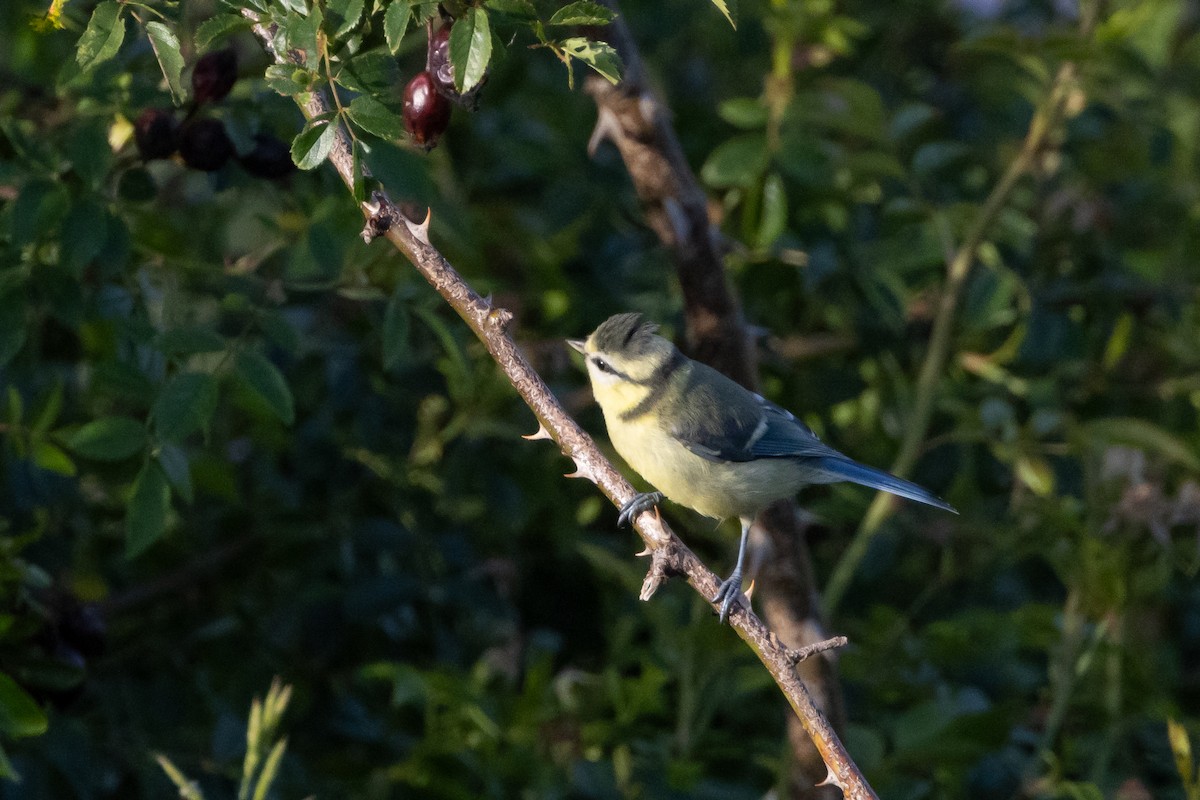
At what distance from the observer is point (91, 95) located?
7.97ft

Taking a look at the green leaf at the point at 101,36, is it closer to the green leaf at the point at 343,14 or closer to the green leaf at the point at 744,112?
the green leaf at the point at 343,14

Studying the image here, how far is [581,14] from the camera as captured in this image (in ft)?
5.72

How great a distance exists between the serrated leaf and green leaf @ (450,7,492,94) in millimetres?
1032

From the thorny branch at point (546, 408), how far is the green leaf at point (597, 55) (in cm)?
32

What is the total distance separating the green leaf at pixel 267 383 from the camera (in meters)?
2.35

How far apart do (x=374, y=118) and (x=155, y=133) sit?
2.43 ft

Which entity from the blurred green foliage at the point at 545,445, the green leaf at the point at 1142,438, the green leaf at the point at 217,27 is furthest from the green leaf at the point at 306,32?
the green leaf at the point at 1142,438

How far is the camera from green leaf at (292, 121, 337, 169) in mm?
1745

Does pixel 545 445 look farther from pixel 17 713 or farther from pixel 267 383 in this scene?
pixel 17 713

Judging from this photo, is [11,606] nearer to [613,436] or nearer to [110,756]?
[110,756]

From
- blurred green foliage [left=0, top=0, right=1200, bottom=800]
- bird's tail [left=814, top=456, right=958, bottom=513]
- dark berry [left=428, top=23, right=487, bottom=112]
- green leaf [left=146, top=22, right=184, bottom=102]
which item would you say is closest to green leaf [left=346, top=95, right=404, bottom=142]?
dark berry [left=428, top=23, right=487, bottom=112]

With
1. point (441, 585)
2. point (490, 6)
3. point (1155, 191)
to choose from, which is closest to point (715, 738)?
point (441, 585)

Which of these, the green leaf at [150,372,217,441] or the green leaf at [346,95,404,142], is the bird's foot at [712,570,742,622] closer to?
the green leaf at [346,95,404,142]

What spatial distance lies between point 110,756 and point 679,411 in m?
1.47
